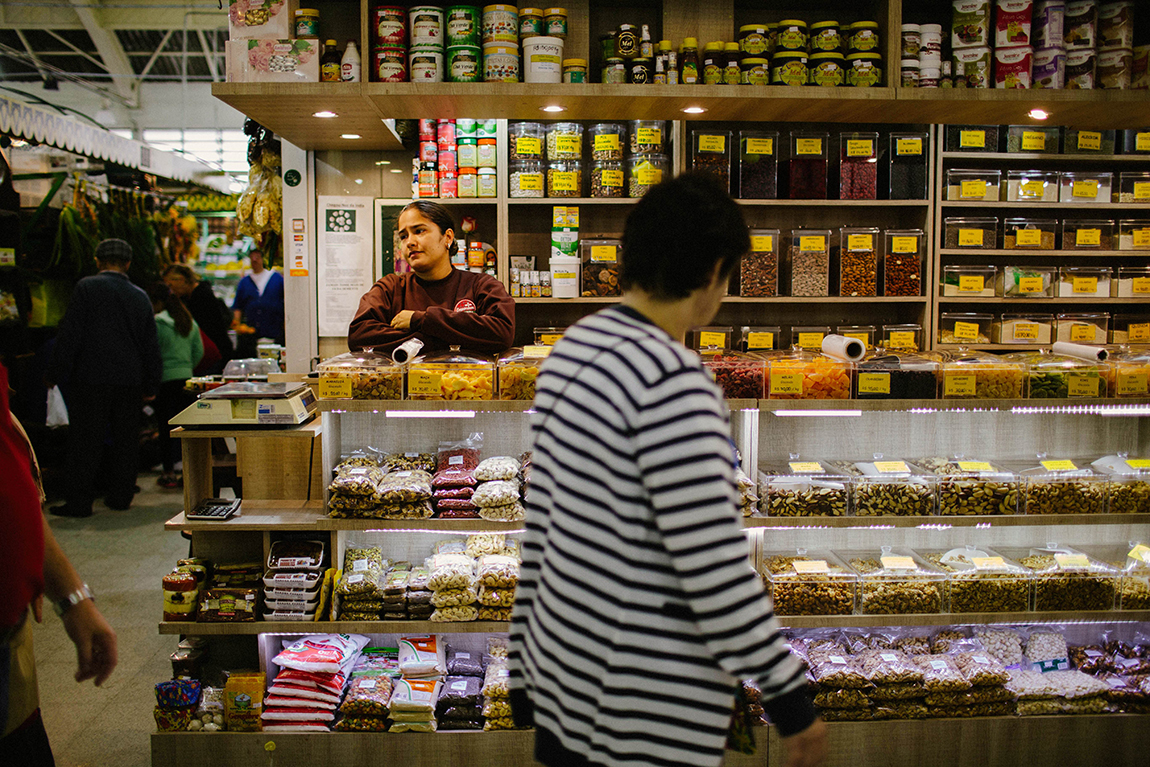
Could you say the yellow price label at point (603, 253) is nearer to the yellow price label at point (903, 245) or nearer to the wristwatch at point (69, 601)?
the yellow price label at point (903, 245)

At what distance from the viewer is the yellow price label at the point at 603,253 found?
3.63m

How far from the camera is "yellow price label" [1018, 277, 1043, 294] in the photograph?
3844 millimetres

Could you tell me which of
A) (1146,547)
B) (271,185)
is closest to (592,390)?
(1146,547)

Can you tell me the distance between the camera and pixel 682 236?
51.0 inches

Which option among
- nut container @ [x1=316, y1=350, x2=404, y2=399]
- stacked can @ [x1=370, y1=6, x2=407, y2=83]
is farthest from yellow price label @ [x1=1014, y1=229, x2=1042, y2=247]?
nut container @ [x1=316, y1=350, x2=404, y2=399]

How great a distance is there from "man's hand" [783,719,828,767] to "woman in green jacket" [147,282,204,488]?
610cm

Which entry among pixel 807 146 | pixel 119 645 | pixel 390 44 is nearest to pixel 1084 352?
pixel 807 146

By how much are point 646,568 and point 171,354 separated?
6360mm

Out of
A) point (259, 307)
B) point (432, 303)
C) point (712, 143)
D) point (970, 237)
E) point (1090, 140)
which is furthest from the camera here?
point (259, 307)

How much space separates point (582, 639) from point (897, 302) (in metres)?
3.17

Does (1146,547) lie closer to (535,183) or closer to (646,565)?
(646,565)

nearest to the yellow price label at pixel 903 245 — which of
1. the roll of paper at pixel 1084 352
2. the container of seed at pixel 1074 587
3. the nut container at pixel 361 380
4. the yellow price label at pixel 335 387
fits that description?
the roll of paper at pixel 1084 352

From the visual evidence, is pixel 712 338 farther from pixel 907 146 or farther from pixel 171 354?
pixel 171 354

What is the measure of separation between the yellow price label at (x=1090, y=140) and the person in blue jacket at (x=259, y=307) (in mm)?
6145
